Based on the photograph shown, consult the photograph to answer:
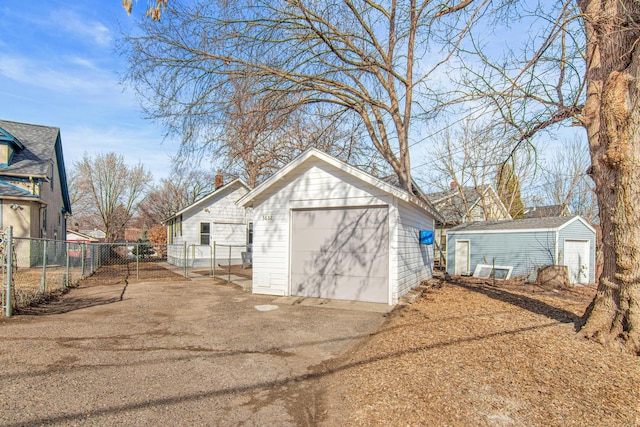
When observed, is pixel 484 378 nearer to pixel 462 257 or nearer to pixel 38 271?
pixel 38 271

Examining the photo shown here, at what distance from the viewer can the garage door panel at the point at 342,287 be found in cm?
882

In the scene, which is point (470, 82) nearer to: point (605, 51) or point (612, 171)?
point (605, 51)

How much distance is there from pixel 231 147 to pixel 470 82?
734 cm

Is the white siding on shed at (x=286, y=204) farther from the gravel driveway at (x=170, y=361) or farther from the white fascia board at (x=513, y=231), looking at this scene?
the white fascia board at (x=513, y=231)

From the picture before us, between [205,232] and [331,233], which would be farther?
[205,232]

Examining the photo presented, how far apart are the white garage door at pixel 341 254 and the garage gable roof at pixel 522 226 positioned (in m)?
12.0

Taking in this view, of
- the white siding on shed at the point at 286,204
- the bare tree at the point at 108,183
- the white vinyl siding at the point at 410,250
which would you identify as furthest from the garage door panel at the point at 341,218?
the bare tree at the point at 108,183

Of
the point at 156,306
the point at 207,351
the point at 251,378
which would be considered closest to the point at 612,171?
the point at 251,378

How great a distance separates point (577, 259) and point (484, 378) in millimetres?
17525

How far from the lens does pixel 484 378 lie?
402cm

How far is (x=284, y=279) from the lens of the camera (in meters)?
9.77

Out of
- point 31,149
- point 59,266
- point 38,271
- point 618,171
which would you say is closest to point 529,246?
point 618,171

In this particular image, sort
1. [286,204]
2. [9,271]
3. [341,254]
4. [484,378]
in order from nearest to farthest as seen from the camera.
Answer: [484,378]
[9,271]
[341,254]
[286,204]

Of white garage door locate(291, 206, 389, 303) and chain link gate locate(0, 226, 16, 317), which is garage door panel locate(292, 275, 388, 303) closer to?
white garage door locate(291, 206, 389, 303)
